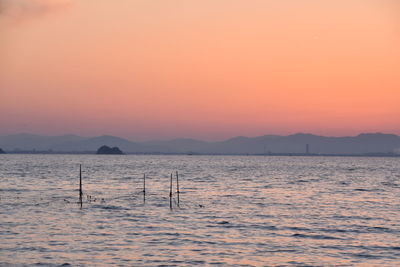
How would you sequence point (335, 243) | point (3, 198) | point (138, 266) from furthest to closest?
point (3, 198)
point (335, 243)
point (138, 266)

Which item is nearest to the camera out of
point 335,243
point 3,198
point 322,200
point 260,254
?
point 260,254

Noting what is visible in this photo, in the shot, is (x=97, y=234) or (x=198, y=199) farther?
(x=198, y=199)

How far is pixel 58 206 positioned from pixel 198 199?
1895 cm

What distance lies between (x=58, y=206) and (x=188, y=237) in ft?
79.3

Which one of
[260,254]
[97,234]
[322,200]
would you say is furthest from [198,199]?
[260,254]

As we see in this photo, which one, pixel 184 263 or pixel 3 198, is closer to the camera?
pixel 184 263

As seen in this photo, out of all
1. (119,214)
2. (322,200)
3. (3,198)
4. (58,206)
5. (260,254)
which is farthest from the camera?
(322,200)

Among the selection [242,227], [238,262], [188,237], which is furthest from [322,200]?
[238,262]

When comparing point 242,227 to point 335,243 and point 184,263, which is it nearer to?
point 335,243

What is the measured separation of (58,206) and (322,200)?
34.7 m

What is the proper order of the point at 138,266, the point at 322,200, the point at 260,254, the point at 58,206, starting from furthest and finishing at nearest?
1. the point at 322,200
2. the point at 58,206
3. the point at 260,254
4. the point at 138,266

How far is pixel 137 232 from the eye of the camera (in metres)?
36.7

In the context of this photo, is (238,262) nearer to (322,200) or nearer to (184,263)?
(184,263)

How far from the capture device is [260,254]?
29.2m
